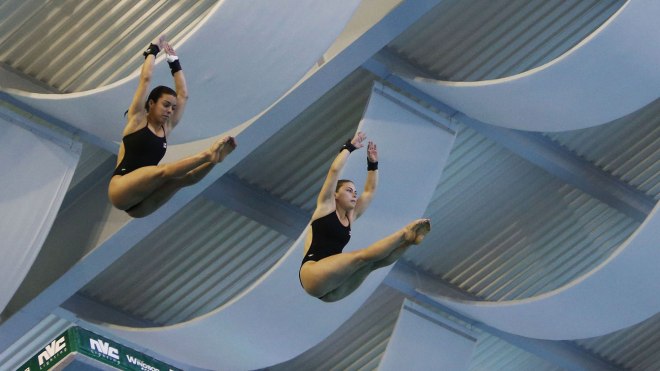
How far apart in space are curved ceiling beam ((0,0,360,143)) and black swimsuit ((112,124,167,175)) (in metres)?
2.67

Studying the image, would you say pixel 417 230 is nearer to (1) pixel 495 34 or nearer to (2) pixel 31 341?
(1) pixel 495 34

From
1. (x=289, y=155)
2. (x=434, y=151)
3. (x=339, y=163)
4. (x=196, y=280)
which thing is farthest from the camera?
(x=196, y=280)

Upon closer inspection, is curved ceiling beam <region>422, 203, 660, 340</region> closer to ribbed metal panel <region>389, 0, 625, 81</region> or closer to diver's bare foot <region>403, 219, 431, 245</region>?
ribbed metal panel <region>389, 0, 625, 81</region>

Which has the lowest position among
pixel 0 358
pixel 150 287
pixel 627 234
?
pixel 0 358

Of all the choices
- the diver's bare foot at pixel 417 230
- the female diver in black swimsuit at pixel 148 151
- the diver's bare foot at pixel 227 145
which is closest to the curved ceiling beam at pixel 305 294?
the female diver in black swimsuit at pixel 148 151

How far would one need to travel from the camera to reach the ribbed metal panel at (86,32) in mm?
16969

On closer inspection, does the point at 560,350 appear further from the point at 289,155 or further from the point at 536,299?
the point at 289,155

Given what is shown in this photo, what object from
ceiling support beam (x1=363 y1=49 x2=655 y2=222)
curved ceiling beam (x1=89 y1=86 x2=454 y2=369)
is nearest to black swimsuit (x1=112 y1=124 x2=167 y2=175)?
curved ceiling beam (x1=89 y1=86 x2=454 y2=369)

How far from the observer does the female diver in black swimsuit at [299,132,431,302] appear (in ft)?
43.0

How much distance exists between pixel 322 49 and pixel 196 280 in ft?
22.7

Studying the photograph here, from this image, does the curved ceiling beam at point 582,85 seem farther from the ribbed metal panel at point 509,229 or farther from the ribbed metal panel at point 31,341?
the ribbed metal panel at point 31,341

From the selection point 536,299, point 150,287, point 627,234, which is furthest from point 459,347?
point 150,287

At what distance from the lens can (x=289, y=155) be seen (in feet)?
66.9

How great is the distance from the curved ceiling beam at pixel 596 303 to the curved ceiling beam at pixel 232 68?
21.7ft
